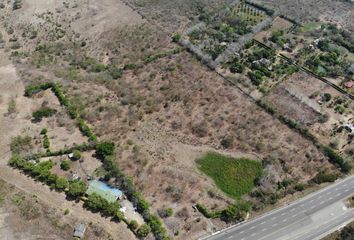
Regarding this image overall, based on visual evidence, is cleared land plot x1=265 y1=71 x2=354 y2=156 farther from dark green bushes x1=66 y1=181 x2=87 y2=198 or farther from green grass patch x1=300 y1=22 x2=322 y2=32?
dark green bushes x1=66 y1=181 x2=87 y2=198

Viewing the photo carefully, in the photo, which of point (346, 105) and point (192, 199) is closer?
point (192, 199)

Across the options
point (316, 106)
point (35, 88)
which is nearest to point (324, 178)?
point (316, 106)

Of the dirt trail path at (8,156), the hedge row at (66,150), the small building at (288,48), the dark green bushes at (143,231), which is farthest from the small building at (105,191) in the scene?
the small building at (288,48)

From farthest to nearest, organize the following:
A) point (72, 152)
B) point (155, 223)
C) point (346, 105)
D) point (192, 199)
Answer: point (346, 105), point (72, 152), point (192, 199), point (155, 223)

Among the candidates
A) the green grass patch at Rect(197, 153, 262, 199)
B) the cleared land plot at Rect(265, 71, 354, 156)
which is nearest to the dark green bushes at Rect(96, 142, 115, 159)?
the green grass patch at Rect(197, 153, 262, 199)

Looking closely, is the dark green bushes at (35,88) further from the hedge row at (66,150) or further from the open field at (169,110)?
the hedge row at (66,150)

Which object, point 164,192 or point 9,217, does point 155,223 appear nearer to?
point 164,192

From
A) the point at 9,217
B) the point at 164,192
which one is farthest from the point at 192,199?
the point at 9,217
